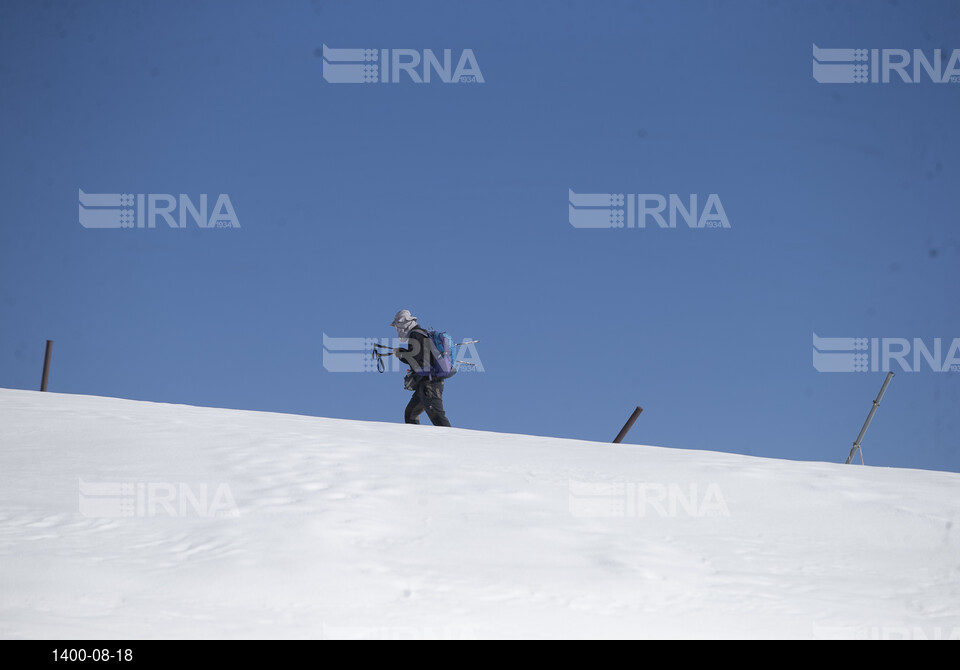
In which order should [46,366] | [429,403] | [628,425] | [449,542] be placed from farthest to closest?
[46,366], [628,425], [429,403], [449,542]

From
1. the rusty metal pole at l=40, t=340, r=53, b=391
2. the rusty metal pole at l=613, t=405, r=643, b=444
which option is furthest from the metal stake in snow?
the rusty metal pole at l=40, t=340, r=53, b=391

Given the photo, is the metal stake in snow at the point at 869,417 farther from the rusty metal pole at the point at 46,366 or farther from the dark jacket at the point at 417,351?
the rusty metal pole at the point at 46,366

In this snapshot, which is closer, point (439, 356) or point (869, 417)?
point (439, 356)

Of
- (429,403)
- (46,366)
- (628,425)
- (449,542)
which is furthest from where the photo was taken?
(46,366)

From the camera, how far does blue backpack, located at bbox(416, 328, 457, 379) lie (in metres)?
8.93

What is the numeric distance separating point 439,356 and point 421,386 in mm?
343

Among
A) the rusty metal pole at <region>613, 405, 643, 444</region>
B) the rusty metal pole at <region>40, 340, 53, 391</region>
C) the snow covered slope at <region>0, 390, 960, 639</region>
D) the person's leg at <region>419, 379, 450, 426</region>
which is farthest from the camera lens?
the rusty metal pole at <region>40, 340, 53, 391</region>

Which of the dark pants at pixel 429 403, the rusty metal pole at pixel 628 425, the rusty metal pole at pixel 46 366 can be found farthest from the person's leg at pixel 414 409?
the rusty metal pole at pixel 46 366

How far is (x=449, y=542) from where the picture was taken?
3.73m

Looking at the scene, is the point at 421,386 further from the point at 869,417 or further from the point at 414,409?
the point at 869,417

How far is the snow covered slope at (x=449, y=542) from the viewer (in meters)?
2.95

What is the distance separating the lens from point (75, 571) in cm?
325

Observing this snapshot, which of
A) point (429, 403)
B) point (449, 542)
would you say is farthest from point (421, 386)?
point (449, 542)

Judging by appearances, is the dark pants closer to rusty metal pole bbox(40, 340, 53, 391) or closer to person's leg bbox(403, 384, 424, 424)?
person's leg bbox(403, 384, 424, 424)
